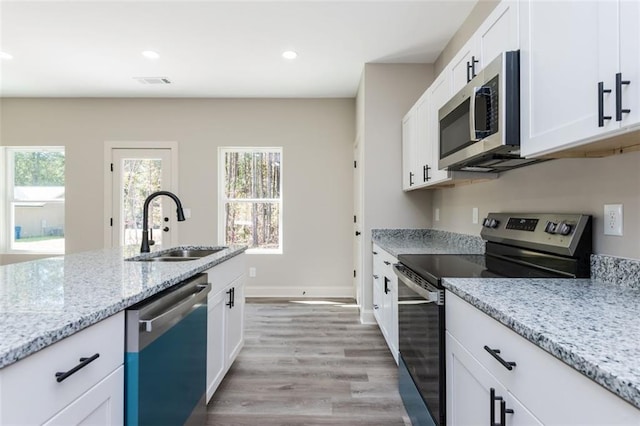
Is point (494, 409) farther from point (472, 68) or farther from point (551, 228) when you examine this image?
point (472, 68)

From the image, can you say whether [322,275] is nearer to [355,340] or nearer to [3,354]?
[355,340]

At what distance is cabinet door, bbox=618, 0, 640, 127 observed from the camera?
85 centimetres

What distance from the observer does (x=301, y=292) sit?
456 centimetres

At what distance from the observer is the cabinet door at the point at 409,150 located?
305 cm

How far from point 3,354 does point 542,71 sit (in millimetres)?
1713

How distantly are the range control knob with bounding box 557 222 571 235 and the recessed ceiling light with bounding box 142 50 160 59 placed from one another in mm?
3594

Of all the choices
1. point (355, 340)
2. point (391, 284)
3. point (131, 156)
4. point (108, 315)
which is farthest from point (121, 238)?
point (108, 315)

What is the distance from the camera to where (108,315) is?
961 mm

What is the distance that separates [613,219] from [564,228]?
0.58 feet

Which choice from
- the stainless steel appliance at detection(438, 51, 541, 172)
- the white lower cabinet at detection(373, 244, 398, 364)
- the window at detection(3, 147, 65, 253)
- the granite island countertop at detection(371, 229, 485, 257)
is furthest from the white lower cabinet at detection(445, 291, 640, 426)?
the window at detection(3, 147, 65, 253)

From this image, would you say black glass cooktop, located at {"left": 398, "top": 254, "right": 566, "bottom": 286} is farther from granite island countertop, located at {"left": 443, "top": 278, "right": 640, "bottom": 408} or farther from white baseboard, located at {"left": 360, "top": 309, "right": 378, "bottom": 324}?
white baseboard, located at {"left": 360, "top": 309, "right": 378, "bottom": 324}

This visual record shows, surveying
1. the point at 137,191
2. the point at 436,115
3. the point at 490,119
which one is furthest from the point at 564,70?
the point at 137,191

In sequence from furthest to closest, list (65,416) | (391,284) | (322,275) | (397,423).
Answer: (322,275) → (391,284) → (397,423) → (65,416)

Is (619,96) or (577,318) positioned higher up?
(619,96)
